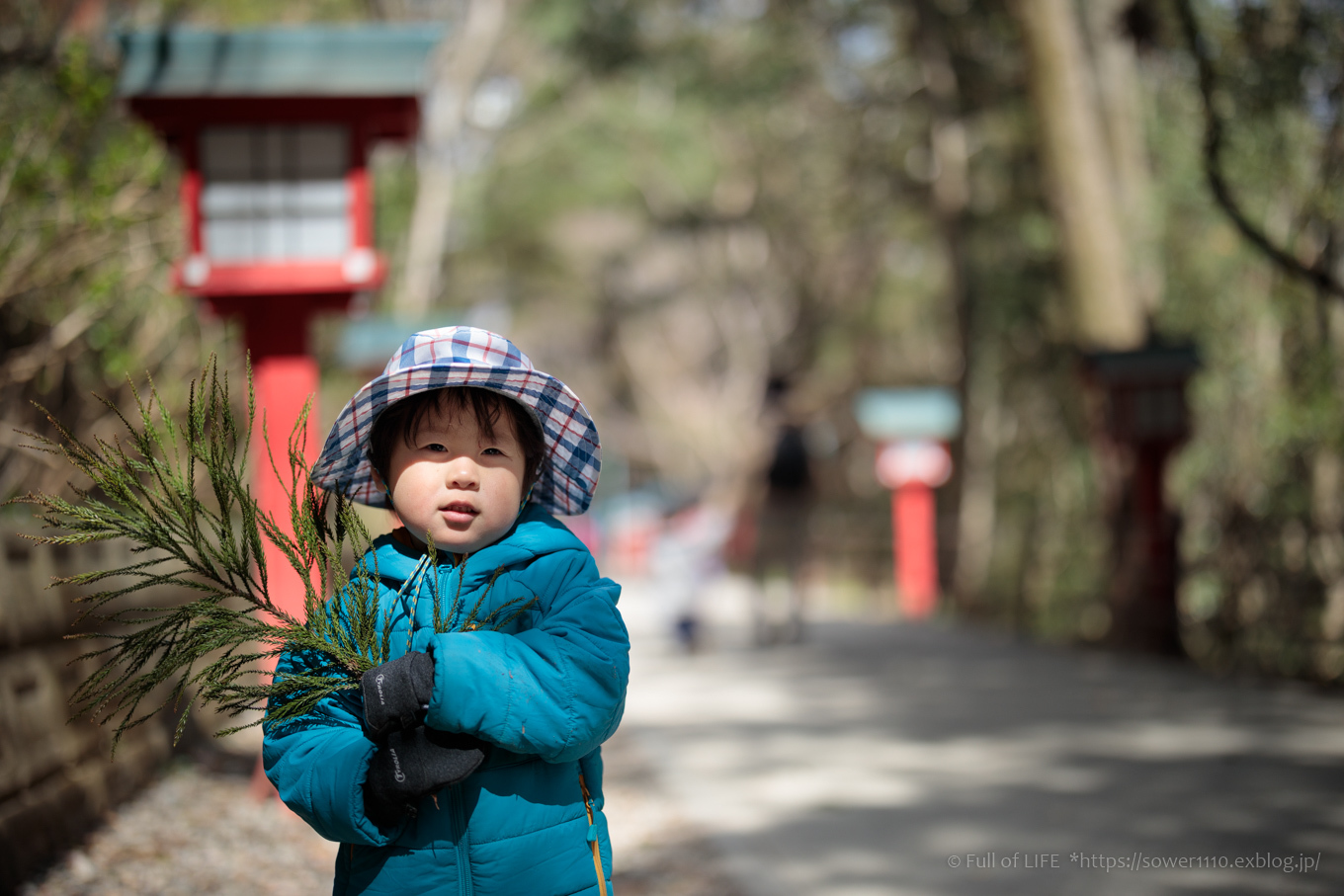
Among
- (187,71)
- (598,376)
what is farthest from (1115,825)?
(598,376)

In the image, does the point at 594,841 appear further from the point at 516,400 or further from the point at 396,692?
the point at 516,400

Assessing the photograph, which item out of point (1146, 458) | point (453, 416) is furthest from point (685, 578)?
point (453, 416)

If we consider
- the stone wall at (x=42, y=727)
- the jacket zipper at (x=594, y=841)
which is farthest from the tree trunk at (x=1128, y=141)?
the jacket zipper at (x=594, y=841)

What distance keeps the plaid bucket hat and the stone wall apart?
72.9 inches

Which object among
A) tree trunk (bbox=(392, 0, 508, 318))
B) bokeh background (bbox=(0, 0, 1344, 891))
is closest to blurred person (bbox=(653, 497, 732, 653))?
bokeh background (bbox=(0, 0, 1344, 891))

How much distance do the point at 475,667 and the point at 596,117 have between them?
71.9ft

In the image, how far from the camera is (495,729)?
185cm

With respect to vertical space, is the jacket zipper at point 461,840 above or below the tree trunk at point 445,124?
below

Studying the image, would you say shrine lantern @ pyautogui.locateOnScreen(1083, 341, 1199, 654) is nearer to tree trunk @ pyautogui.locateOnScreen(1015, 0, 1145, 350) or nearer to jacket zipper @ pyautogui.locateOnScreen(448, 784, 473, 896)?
tree trunk @ pyautogui.locateOnScreen(1015, 0, 1145, 350)

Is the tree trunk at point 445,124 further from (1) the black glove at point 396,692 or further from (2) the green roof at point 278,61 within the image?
(1) the black glove at point 396,692

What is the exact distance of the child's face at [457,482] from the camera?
2033mm

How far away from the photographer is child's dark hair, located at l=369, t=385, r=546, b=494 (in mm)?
2086

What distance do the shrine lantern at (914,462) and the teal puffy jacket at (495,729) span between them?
41.1 ft

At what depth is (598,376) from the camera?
37.6 metres
